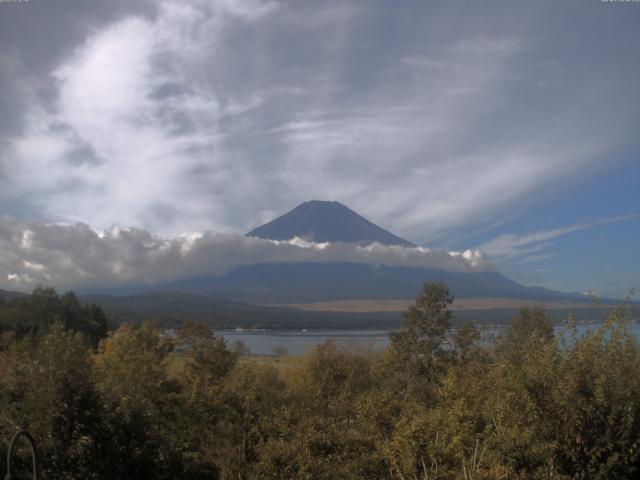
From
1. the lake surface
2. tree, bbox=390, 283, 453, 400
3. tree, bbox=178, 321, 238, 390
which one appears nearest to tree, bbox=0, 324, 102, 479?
the lake surface

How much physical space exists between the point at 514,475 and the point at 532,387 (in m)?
1.35

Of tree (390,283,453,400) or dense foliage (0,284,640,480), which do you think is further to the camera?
tree (390,283,453,400)

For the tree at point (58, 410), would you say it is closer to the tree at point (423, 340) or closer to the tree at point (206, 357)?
the tree at point (206, 357)

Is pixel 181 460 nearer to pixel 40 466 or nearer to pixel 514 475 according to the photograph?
pixel 40 466

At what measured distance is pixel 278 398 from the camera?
14.2m

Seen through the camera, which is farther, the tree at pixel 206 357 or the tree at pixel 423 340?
the tree at pixel 423 340

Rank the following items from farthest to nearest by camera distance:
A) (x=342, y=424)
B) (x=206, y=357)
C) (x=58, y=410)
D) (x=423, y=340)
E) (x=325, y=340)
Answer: (x=325, y=340), (x=206, y=357), (x=423, y=340), (x=342, y=424), (x=58, y=410)

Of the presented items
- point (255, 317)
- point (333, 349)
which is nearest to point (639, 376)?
point (333, 349)

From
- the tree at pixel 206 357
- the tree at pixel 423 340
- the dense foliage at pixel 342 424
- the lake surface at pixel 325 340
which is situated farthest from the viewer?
the tree at pixel 423 340

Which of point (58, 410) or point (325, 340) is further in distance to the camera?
point (325, 340)

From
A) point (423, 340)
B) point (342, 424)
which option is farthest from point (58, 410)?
point (423, 340)

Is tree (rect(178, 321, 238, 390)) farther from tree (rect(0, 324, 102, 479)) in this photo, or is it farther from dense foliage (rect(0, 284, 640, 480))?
tree (rect(0, 324, 102, 479))

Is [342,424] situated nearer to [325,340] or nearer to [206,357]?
[206,357]

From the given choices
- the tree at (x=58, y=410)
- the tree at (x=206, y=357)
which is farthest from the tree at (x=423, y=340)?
the tree at (x=58, y=410)
